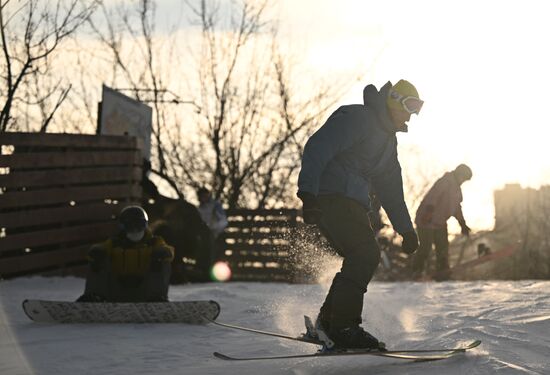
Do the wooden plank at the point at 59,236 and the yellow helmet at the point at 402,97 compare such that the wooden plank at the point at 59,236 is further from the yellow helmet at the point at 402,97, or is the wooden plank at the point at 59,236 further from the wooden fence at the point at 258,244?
the yellow helmet at the point at 402,97

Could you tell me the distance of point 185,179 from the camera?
24.5 meters

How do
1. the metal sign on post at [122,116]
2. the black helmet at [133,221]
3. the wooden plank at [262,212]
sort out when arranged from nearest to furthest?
1. the black helmet at [133,221]
2. the metal sign on post at [122,116]
3. the wooden plank at [262,212]

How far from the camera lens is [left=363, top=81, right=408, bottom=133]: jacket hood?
5.67 metres

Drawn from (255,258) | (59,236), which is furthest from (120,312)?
(255,258)

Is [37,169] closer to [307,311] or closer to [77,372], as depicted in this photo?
[307,311]

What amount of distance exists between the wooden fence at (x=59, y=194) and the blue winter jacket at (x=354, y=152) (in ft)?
23.1

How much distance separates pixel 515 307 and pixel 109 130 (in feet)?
34.0

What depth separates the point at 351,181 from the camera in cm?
562

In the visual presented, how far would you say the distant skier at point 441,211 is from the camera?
12961 millimetres

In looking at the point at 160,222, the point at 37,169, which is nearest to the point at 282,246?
the point at 160,222

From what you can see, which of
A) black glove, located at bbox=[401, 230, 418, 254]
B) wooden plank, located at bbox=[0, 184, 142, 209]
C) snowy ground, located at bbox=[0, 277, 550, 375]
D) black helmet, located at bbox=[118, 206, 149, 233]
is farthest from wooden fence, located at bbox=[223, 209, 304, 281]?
black glove, located at bbox=[401, 230, 418, 254]

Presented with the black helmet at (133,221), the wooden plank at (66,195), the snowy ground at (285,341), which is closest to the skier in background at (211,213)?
the wooden plank at (66,195)

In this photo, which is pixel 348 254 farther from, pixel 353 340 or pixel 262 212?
pixel 262 212

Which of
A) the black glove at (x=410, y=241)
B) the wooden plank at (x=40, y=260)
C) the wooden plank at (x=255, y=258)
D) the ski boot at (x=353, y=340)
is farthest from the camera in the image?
the wooden plank at (x=255, y=258)
